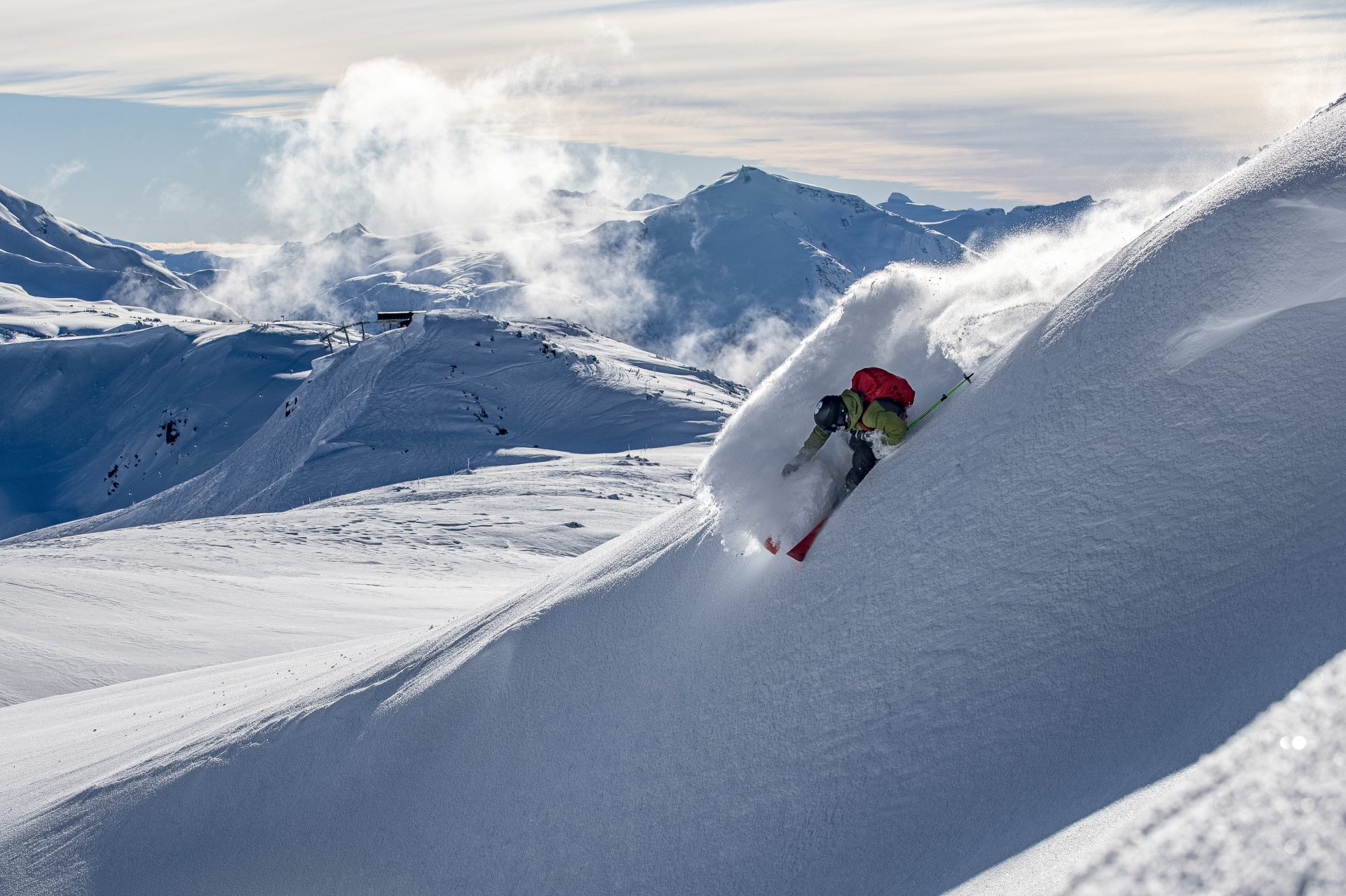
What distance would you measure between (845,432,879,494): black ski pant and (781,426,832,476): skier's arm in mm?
241

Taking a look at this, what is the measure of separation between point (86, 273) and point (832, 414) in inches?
7615

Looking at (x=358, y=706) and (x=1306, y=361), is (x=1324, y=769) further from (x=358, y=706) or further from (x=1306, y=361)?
(x=358, y=706)

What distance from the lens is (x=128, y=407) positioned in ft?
232

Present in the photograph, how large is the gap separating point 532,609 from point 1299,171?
6.41 metres

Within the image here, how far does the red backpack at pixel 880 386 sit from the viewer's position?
22.4 feet

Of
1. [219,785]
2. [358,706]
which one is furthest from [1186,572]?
[219,785]

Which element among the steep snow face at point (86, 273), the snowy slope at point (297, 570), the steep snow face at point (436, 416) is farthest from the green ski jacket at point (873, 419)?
the steep snow face at point (86, 273)

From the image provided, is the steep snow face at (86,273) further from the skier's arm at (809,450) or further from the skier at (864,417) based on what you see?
the skier at (864,417)

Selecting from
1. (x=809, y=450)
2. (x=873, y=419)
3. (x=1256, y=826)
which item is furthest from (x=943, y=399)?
(x=1256, y=826)

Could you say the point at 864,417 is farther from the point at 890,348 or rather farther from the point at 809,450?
the point at 890,348

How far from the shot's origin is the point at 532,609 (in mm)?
8281

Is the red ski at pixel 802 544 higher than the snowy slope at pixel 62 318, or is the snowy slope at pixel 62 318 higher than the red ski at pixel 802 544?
the red ski at pixel 802 544

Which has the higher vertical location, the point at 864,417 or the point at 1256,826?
the point at 864,417

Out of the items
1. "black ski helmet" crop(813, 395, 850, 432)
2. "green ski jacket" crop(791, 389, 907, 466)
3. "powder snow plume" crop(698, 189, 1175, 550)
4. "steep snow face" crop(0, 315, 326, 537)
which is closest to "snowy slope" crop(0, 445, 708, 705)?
"powder snow plume" crop(698, 189, 1175, 550)
